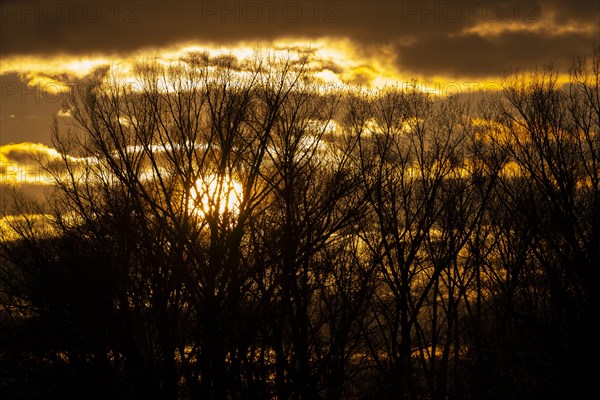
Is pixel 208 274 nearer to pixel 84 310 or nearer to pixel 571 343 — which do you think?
pixel 84 310

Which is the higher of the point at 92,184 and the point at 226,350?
the point at 92,184

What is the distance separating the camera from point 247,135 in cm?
2034

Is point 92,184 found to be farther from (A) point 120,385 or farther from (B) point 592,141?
(B) point 592,141

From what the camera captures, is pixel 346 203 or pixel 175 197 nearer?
pixel 175 197

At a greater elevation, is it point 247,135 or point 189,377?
point 247,135

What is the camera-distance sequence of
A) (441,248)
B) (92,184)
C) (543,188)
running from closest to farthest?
(92,184)
(543,188)
(441,248)

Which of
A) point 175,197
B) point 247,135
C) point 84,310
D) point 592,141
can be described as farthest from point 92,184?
point 592,141

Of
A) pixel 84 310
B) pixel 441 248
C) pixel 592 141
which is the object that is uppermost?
pixel 592 141

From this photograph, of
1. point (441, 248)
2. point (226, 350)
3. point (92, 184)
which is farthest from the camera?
point (441, 248)

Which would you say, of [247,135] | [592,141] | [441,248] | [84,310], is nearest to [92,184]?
[84,310]

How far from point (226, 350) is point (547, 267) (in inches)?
593

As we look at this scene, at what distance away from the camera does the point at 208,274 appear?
18203 mm

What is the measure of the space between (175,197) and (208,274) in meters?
5.01

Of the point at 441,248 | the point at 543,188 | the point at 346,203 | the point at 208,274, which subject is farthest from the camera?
the point at 441,248
